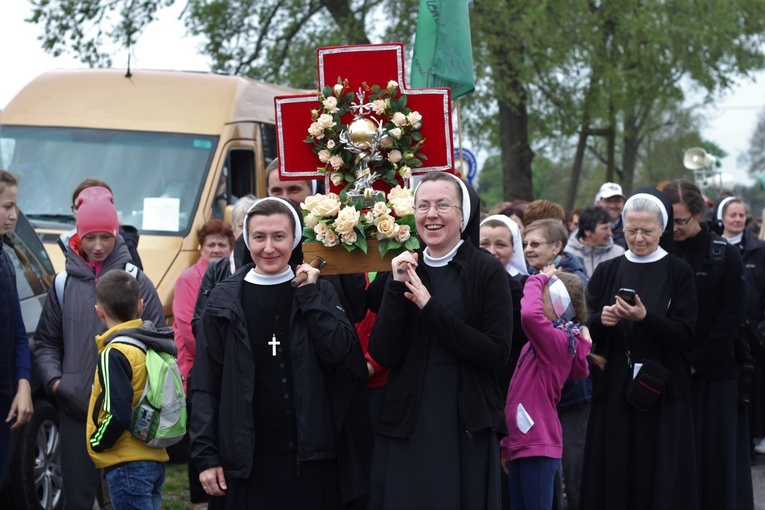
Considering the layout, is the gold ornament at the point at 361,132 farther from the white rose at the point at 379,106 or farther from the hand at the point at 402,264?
the hand at the point at 402,264

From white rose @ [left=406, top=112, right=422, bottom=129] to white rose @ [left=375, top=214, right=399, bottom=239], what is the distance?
623mm

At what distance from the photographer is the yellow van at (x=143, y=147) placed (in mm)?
9875

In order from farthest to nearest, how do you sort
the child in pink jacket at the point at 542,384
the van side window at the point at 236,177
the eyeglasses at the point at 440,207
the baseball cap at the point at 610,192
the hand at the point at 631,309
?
1. the baseball cap at the point at 610,192
2. the van side window at the point at 236,177
3. the hand at the point at 631,309
4. the child in pink jacket at the point at 542,384
5. the eyeglasses at the point at 440,207

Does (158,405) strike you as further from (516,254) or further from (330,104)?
(516,254)

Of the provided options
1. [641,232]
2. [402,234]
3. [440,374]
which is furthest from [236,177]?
[440,374]

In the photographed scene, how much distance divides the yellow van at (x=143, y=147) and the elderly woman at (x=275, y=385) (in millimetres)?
4652

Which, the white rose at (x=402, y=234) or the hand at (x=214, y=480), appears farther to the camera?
the white rose at (x=402, y=234)

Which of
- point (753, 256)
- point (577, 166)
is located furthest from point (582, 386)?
point (577, 166)

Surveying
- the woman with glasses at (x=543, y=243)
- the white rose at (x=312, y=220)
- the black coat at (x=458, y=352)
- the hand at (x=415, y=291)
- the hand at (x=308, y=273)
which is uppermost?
the white rose at (x=312, y=220)

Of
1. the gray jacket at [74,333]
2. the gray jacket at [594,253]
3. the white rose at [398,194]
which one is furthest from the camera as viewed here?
the gray jacket at [594,253]

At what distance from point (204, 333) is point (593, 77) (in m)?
20.4

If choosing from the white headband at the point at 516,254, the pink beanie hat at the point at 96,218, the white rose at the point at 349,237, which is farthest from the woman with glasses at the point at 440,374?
the pink beanie hat at the point at 96,218

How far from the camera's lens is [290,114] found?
219 inches

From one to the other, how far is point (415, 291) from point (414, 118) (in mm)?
1072
